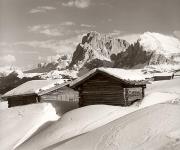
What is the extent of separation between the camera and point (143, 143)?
11711 mm

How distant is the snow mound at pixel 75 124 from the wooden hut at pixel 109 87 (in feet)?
5.51

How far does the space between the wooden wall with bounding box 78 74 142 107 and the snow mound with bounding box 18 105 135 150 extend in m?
1.61

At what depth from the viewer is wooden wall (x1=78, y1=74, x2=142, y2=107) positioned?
946 inches

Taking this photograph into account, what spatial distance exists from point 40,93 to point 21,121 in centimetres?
400

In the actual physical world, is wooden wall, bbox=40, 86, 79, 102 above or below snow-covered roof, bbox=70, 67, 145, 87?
below

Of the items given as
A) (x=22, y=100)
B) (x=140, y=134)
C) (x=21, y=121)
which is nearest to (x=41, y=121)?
(x=21, y=121)

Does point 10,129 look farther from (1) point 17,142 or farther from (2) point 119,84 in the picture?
(2) point 119,84

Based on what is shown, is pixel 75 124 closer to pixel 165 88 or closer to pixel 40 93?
pixel 40 93

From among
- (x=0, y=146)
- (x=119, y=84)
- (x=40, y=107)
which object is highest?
(x=119, y=84)

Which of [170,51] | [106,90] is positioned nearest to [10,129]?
[106,90]

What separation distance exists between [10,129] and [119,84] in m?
8.16

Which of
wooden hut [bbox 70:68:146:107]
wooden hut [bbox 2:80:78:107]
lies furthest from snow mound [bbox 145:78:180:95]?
wooden hut [bbox 2:80:78:107]

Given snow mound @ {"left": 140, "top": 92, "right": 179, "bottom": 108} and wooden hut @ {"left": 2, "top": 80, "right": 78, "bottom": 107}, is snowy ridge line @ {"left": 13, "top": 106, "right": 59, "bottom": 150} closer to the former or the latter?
wooden hut @ {"left": 2, "top": 80, "right": 78, "bottom": 107}

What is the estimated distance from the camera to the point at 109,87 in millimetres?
24422
